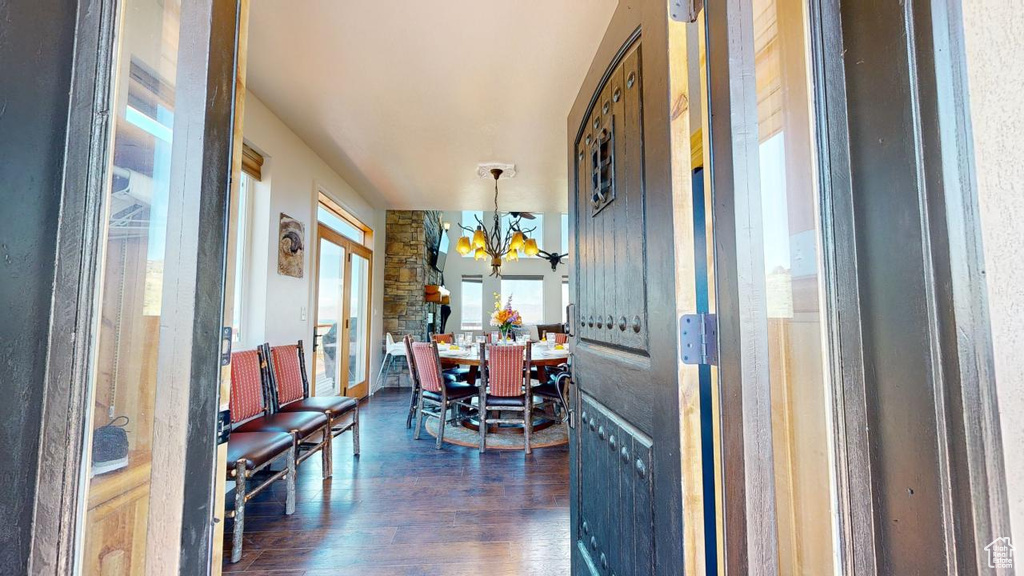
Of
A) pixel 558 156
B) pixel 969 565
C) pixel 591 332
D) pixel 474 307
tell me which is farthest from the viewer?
pixel 474 307

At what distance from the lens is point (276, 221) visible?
3100 mm

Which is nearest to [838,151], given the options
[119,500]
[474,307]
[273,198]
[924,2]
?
[924,2]

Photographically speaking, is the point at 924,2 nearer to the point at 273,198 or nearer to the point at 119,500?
the point at 119,500

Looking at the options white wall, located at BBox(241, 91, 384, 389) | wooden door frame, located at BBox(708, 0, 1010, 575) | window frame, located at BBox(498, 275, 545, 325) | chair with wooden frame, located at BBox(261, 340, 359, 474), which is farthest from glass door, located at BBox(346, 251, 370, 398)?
window frame, located at BBox(498, 275, 545, 325)

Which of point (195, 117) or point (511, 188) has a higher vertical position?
point (511, 188)

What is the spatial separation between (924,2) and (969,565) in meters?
0.68

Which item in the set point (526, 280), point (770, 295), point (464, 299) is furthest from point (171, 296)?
point (526, 280)

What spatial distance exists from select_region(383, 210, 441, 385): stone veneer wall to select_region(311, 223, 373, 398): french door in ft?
1.79

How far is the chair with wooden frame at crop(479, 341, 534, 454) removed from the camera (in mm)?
3357

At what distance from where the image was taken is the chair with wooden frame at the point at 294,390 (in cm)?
269

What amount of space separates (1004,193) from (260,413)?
3.23 metres

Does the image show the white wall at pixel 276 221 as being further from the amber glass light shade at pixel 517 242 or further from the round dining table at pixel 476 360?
the amber glass light shade at pixel 517 242

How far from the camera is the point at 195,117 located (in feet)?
2.24

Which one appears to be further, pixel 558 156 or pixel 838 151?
pixel 558 156
